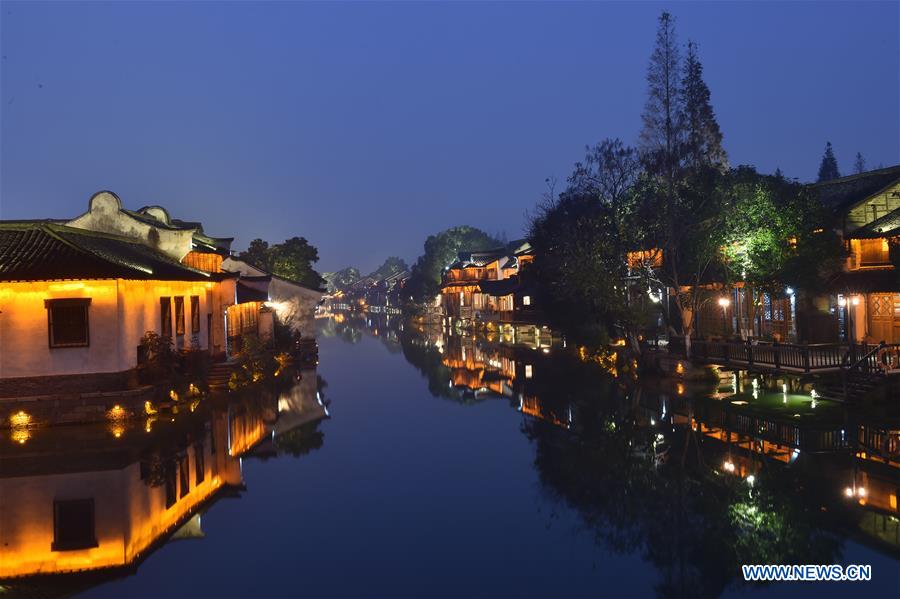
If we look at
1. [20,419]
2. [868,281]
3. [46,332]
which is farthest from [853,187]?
[20,419]

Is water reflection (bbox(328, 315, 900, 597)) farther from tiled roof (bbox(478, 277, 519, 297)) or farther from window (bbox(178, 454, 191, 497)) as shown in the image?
tiled roof (bbox(478, 277, 519, 297))

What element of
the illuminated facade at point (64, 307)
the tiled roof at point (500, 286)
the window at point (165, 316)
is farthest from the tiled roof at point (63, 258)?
the tiled roof at point (500, 286)

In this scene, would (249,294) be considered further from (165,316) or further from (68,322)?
(68,322)

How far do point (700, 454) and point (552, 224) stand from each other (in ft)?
99.3

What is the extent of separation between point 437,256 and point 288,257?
156ft

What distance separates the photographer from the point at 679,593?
8.73 meters

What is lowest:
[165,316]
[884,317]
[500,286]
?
[884,317]

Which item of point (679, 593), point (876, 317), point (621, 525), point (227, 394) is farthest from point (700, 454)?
point (227, 394)

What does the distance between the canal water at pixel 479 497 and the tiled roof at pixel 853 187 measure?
10.8 metres

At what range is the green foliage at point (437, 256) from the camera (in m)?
99.5

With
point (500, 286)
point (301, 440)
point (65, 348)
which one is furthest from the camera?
point (500, 286)

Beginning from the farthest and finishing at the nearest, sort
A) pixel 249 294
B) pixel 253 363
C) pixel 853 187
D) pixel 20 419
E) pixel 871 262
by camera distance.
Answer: pixel 249 294, pixel 253 363, pixel 853 187, pixel 871 262, pixel 20 419

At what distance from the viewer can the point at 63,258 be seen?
21.0m

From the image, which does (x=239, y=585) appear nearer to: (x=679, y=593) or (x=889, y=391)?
(x=679, y=593)
